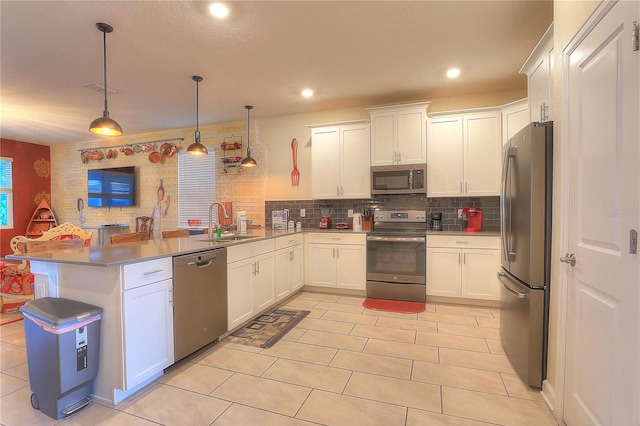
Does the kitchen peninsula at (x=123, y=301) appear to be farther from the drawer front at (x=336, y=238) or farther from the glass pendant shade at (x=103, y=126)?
the drawer front at (x=336, y=238)

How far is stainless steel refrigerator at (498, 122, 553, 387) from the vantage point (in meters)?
1.96

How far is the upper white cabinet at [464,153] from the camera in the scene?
3777 millimetres

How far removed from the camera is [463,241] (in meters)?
3.71

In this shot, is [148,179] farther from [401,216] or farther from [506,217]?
[506,217]

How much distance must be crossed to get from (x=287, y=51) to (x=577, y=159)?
2.45 metres

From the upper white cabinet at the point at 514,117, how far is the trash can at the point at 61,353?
423cm

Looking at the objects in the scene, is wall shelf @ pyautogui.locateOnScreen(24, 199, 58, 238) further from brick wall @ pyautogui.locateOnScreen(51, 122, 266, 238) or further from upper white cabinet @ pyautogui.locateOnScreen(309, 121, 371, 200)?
upper white cabinet @ pyautogui.locateOnScreen(309, 121, 371, 200)

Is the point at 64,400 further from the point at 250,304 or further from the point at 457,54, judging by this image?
the point at 457,54

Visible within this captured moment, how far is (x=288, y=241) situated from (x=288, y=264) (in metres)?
0.30

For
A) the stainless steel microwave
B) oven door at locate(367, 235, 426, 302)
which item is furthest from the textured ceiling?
oven door at locate(367, 235, 426, 302)

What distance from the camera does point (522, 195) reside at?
7.01ft

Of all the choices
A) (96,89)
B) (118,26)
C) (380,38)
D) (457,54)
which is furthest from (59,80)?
(457,54)

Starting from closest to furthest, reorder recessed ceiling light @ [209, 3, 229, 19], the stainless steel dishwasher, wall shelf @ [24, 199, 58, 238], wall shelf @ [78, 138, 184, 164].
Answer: recessed ceiling light @ [209, 3, 229, 19]
the stainless steel dishwasher
wall shelf @ [78, 138, 184, 164]
wall shelf @ [24, 199, 58, 238]

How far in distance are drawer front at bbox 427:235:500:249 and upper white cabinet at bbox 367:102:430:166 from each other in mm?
1028
